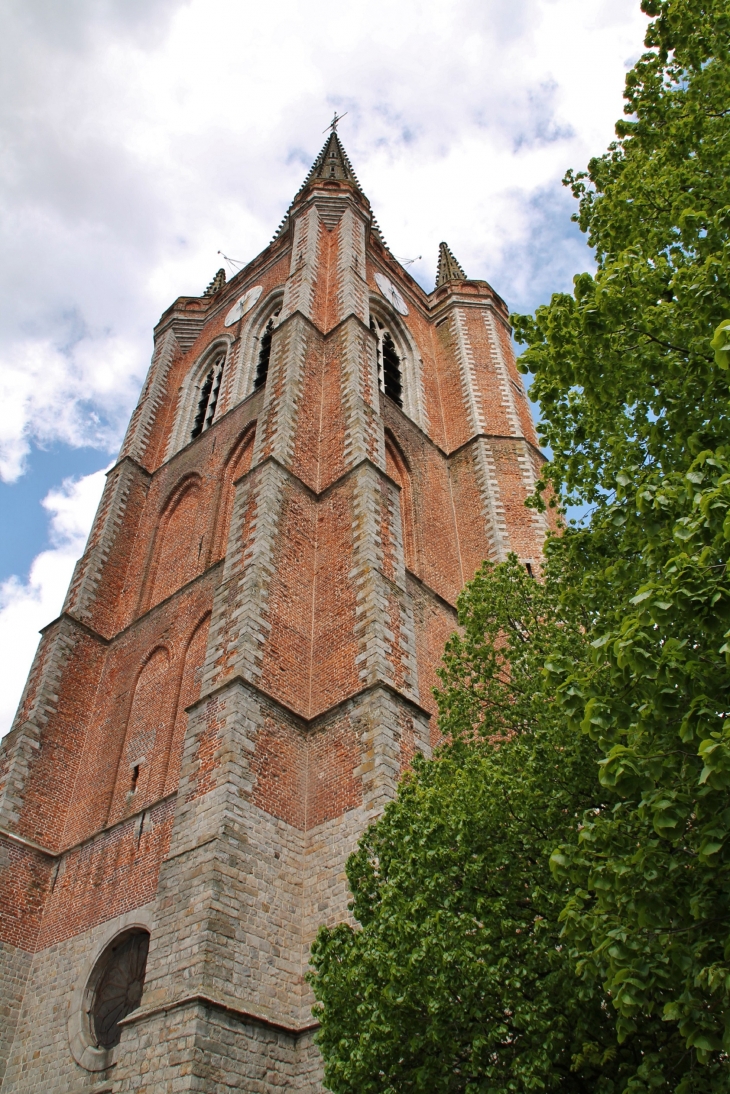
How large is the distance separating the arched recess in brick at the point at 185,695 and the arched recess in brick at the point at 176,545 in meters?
2.40

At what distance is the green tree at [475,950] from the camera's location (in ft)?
19.6

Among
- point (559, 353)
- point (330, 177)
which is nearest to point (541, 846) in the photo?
point (559, 353)

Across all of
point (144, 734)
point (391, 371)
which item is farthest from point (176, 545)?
point (391, 371)

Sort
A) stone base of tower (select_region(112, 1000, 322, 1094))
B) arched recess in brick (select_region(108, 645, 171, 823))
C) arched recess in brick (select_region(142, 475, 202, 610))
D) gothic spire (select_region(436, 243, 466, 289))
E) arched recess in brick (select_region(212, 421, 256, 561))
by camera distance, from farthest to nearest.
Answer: gothic spire (select_region(436, 243, 466, 289))
arched recess in brick (select_region(212, 421, 256, 561))
arched recess in brick (select_region(142, 475, 202, 610))
arched recess in brick (select_region(108, 645, 171, 823))
stone base of tower (select_region(112, 1000, 322, 1094))

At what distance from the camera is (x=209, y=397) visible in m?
24.9

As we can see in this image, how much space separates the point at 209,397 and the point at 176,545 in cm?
706

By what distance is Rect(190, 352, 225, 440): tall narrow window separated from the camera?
23781 millimetres

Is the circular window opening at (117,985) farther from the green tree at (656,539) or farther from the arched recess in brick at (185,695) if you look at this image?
the green tree at (656,539)

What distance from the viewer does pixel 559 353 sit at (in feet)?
22.8

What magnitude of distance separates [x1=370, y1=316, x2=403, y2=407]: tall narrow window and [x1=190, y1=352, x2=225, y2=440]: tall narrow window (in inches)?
201

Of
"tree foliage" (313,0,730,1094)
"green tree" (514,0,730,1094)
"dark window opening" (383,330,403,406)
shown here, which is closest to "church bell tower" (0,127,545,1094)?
"dark window opening" (383,330,403,406)

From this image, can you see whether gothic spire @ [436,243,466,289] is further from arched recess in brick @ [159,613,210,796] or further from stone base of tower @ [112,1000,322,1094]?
stone base of tower @ [112,1000,322,1094]

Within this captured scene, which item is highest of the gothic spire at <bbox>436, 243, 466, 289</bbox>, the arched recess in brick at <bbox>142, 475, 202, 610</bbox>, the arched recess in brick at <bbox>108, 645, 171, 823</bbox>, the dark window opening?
the gothic spire at <bbox>436, 243, 466, 289</bbox>

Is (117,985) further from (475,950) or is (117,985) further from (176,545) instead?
(176,545)
